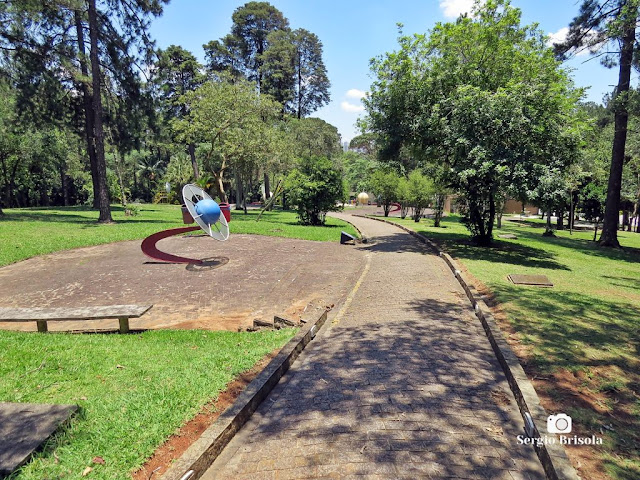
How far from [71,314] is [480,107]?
1205 centimetres

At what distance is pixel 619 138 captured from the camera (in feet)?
57.5

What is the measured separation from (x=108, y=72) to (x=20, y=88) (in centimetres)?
481

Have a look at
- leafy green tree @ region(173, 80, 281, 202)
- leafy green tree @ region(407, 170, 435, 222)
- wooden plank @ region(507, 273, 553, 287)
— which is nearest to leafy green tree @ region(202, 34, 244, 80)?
leafy green tree @ region(173, 80, 281, 202)

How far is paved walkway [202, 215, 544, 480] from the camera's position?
3.01 m

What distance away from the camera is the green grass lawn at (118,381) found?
3063 mm

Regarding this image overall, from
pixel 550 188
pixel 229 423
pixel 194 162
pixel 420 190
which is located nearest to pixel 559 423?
pixel 229 423

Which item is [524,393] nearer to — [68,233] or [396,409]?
[396,409]

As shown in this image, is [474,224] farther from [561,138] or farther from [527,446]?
[527,446]

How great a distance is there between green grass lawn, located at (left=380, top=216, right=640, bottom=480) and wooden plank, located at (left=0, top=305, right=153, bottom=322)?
5861 mm

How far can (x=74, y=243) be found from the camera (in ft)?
47.8

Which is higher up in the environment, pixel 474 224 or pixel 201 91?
pixel 201 91

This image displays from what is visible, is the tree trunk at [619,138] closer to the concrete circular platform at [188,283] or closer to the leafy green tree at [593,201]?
the concrete circular platform at [188,283]

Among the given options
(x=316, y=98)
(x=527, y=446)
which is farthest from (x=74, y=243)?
(x=316, y=98)

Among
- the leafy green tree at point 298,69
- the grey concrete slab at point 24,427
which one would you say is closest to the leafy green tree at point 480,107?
the grey concrete slab at point 24,427
